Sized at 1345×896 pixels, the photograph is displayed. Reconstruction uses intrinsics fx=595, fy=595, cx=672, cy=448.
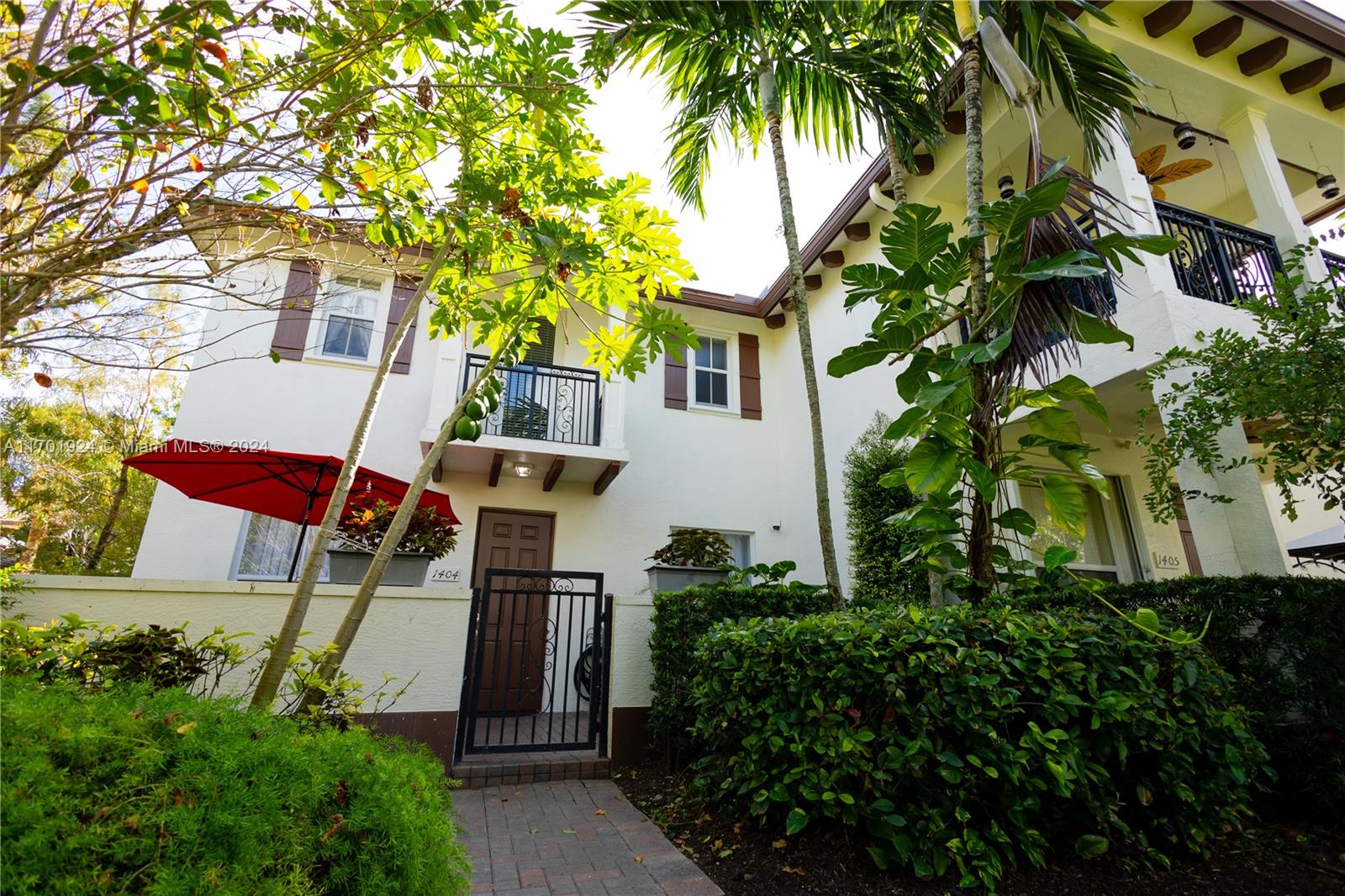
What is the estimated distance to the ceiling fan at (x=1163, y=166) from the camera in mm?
7227

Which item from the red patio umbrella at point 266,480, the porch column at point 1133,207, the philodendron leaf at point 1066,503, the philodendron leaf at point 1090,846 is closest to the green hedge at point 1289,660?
the philodendron leaf at point 1066,503

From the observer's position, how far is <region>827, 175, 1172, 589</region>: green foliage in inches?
131

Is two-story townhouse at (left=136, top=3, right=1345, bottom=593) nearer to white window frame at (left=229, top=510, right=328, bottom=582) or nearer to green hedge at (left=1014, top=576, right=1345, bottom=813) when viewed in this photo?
white window frame at (left=229, top=510, right=328, bottom=582)

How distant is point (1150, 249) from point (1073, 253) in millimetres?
601

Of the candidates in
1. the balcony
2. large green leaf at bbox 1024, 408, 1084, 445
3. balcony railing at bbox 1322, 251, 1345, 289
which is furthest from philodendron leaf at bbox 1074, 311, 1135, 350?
the balcony

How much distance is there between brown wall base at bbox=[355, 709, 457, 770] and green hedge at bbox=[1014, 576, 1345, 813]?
158 inches

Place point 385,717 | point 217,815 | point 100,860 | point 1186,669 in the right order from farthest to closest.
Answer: point 385,717 < point 1186,669 < point 217,815 < point 100,860

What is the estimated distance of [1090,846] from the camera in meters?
2.75

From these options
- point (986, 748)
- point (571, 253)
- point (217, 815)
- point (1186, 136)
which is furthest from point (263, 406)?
point (1186, 136)

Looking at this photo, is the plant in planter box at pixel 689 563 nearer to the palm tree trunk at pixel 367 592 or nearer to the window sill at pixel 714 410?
the palm tree trunk at pixel 367 592

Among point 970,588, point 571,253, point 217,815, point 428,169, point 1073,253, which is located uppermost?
point 428,169

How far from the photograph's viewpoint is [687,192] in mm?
6680

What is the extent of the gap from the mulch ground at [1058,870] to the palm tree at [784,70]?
251 centimetres

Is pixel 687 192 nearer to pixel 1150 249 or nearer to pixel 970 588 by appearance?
pixel 1150 249
